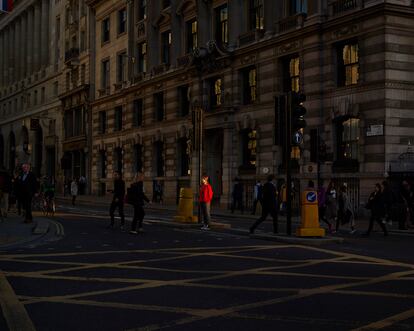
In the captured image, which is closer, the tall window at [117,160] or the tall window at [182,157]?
the tall window at [182,157]

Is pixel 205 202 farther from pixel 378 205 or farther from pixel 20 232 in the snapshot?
pixel 20 232

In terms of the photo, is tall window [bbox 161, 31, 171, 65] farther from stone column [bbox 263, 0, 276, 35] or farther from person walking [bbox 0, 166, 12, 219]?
person walking [bbox 0, 166, 12, 219]

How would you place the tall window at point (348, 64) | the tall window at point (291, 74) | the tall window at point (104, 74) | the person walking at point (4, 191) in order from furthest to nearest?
the tall window at point (104, 74) < the tall window at point (291, 74) < the tall window at point (348, 64) < the person walking at point (4, 191)

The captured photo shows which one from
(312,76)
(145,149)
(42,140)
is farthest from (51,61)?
(312,76)

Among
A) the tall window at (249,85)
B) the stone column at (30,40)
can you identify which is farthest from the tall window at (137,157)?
the stone column at (30,40)

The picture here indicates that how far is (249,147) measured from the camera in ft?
110

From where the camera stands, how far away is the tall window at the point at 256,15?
32.8m

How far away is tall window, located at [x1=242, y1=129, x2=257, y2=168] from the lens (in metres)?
33.1

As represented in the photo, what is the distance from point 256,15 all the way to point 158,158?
13373mm

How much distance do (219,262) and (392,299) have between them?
13.4ft

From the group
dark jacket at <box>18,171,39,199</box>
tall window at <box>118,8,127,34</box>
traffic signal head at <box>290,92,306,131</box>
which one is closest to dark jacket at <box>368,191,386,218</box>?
→ traffic signal head at <box>290,92,306,131</box>

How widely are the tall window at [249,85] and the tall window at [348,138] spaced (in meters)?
6.63

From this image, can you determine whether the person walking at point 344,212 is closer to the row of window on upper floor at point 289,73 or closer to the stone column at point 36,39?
the row of window on upper floor at point 289,73

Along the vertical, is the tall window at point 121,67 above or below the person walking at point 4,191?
above
